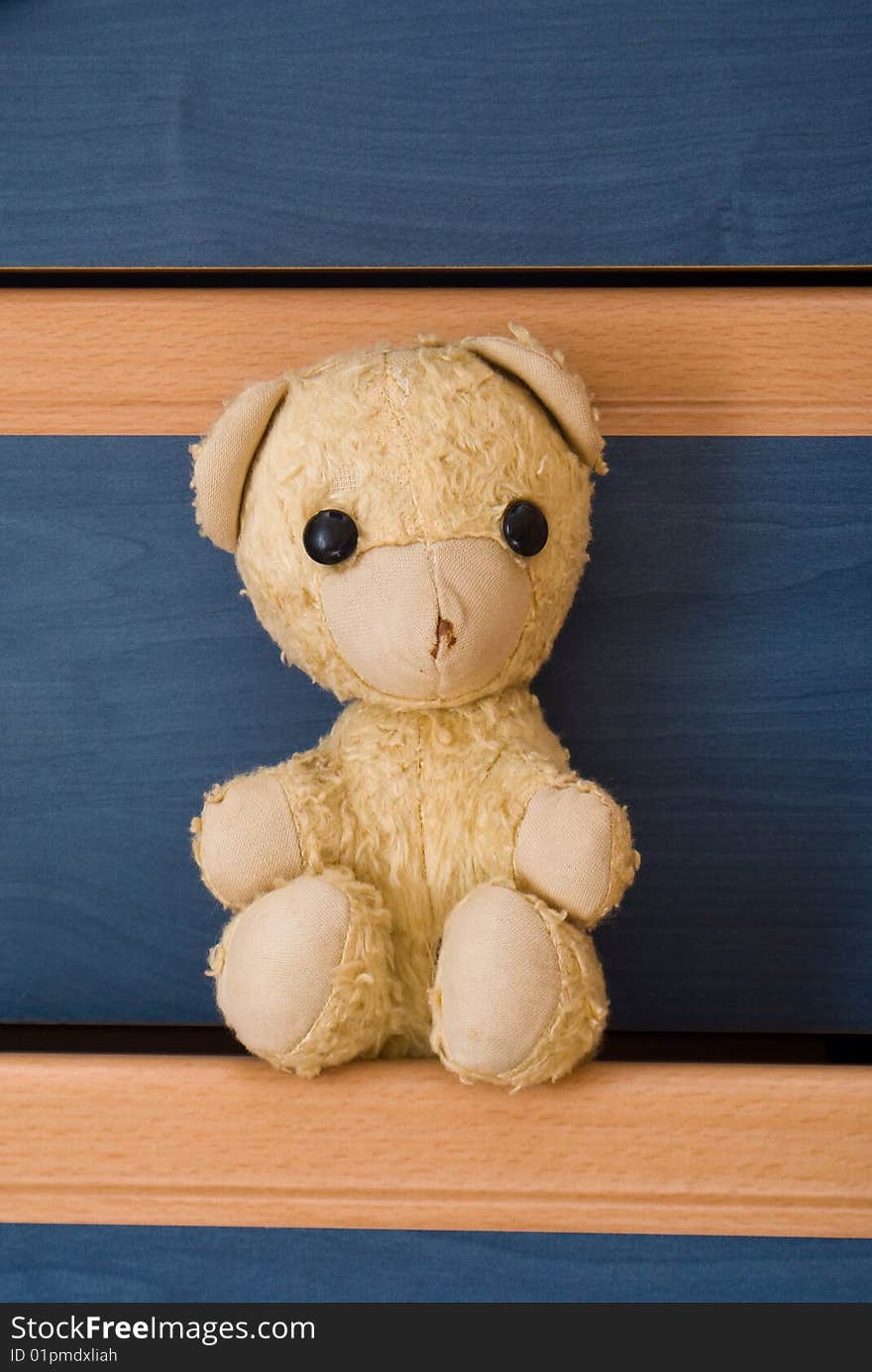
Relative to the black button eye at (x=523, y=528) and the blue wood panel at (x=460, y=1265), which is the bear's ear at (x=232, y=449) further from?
the blue wood panel at (x=460, y=1265)

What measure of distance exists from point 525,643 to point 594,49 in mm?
385

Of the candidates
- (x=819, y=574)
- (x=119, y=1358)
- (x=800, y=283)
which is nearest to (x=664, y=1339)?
(x=119, y=1358)

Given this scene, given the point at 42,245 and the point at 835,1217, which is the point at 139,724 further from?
the point at 835,1217

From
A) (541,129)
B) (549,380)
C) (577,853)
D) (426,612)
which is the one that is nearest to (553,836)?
(577,853)

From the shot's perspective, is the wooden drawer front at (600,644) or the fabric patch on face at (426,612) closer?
the fabric patch on face at (426,612)

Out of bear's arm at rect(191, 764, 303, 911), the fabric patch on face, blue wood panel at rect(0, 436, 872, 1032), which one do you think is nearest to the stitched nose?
the fabric patch on face

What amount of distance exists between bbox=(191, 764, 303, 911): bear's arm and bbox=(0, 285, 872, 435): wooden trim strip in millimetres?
274

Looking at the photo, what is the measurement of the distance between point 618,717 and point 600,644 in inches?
1.8

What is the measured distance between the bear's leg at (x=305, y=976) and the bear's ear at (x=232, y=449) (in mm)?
196

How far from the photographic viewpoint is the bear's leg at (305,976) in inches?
22.3

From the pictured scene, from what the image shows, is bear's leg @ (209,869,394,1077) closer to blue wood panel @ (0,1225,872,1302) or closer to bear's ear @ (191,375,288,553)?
blue wood panel @ (0,1225,872,1302)

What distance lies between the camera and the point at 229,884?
611 millimetres

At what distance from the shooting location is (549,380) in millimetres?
649

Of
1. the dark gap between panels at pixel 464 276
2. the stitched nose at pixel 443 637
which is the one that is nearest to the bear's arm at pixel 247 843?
the stitched nose at pixel 443 637
